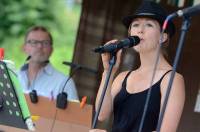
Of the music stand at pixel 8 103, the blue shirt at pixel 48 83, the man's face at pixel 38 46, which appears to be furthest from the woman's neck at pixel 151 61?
the man's face at pixel 38 46

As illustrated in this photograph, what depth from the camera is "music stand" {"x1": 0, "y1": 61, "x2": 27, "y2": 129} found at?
2072mm

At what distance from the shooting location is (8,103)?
2162mm

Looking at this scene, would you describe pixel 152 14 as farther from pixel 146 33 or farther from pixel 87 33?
pixel 87 33

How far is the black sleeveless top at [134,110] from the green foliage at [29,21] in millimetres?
2626

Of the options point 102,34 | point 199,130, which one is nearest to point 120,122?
point 199,130

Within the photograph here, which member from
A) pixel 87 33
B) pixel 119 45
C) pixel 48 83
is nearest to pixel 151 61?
pixel 119 45

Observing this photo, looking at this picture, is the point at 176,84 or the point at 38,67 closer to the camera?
the point at 176,84

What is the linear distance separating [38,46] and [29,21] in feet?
6.10

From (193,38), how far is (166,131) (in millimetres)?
1919

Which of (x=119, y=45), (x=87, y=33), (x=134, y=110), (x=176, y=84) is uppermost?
(x=119, y=45)

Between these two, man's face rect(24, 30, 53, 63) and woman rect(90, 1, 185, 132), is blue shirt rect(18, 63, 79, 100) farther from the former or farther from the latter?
woman rect(90, 1, 185, 132)

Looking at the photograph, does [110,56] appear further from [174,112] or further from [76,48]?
[76,48]

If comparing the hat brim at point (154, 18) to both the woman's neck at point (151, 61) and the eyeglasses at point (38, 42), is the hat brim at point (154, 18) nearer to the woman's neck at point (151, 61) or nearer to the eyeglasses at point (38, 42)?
the woman's neck at point (151, 61)

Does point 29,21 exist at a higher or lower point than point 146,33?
lower
